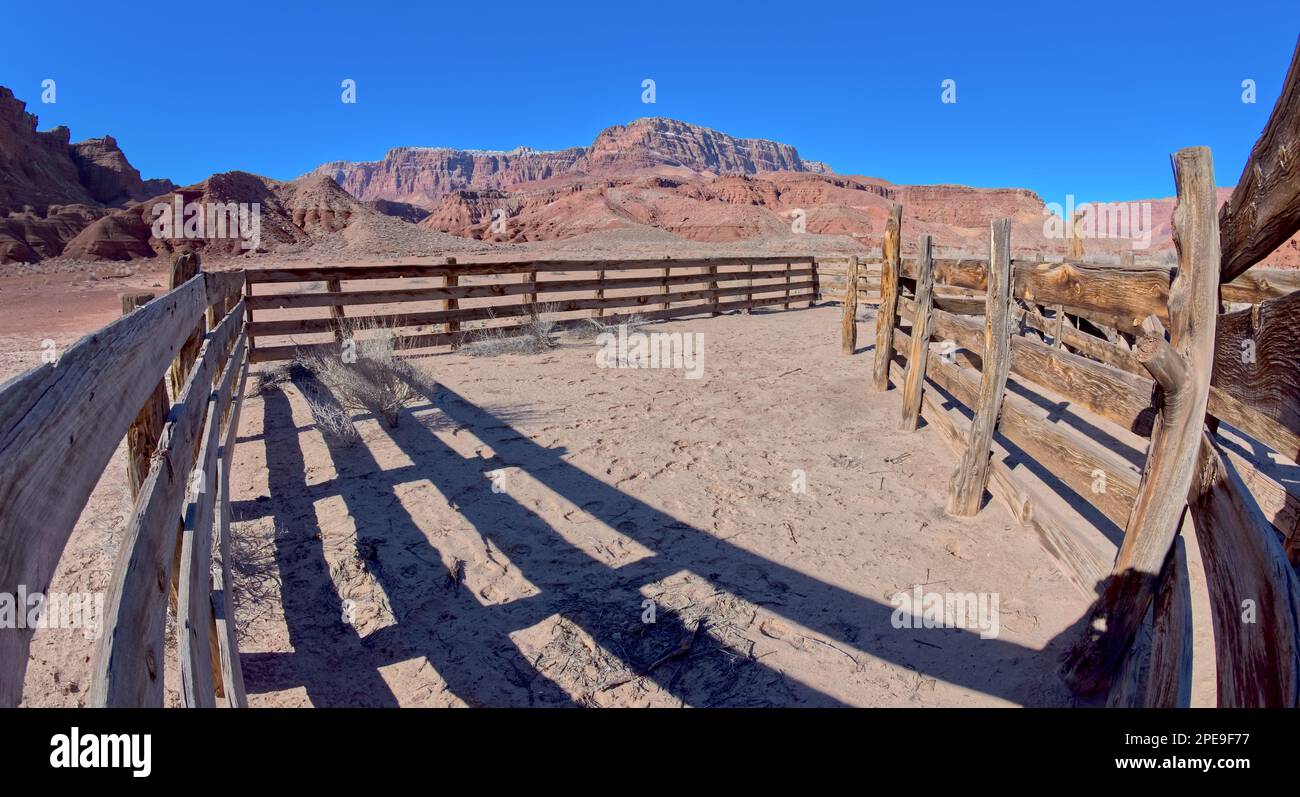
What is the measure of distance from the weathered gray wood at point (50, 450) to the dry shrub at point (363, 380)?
4.14 m

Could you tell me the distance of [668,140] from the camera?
146500 mm

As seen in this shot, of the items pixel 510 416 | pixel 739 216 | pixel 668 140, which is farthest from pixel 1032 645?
pixel 668 140

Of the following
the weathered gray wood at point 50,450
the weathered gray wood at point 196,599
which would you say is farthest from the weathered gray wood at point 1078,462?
the weathered gray wood at point 50,450

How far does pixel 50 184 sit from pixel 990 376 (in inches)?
2801

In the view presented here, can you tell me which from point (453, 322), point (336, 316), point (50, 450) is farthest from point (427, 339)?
point (50, 450)

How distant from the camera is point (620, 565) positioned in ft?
12.1

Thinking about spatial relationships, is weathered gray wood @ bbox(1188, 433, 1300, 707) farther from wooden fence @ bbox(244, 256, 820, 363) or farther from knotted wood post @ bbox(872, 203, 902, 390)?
wooden fence @ bbox(244, 256, 820, 363)

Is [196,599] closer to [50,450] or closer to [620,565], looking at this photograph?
[50,450]

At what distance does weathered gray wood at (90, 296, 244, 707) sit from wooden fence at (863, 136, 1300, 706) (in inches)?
84.8

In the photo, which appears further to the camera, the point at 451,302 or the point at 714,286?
the point at 714,286

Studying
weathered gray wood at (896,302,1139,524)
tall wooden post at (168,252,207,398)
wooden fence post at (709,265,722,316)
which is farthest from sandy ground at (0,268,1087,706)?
wooden fence post at (709,265,722,316)

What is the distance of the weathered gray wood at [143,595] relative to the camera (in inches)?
42.6

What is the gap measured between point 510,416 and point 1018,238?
2985 inches
